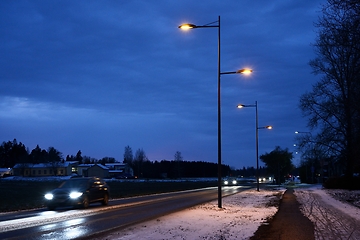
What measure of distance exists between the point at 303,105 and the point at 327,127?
11.9 feet

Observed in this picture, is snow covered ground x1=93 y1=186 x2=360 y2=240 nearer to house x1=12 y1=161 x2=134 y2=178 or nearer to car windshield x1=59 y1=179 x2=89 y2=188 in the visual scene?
car windshield x1=59 y1=179 x2=89 y2=188

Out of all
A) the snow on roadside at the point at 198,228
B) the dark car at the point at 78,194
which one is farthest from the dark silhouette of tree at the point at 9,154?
the snow on roadside at the point at 198,228

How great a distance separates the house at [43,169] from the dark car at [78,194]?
126535 mm

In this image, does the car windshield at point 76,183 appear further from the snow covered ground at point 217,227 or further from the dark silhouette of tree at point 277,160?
the dark silhouette of tree at point 277,160

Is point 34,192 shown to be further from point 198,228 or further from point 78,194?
point 198,228

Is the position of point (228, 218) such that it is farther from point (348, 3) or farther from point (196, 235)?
point (348, 3)

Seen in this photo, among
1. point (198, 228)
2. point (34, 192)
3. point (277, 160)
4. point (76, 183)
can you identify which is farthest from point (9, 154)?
point (198, 228)

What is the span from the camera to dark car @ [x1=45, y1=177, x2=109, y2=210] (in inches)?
936

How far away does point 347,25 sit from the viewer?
19453 mm

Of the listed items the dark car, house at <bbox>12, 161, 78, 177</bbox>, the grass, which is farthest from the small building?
the dark car

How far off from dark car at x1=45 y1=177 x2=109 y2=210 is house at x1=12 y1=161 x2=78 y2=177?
127 metres

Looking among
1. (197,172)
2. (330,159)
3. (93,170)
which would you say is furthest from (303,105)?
(197,172)

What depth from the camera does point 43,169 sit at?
158500 millimetres

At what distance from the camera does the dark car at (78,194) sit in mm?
23766
